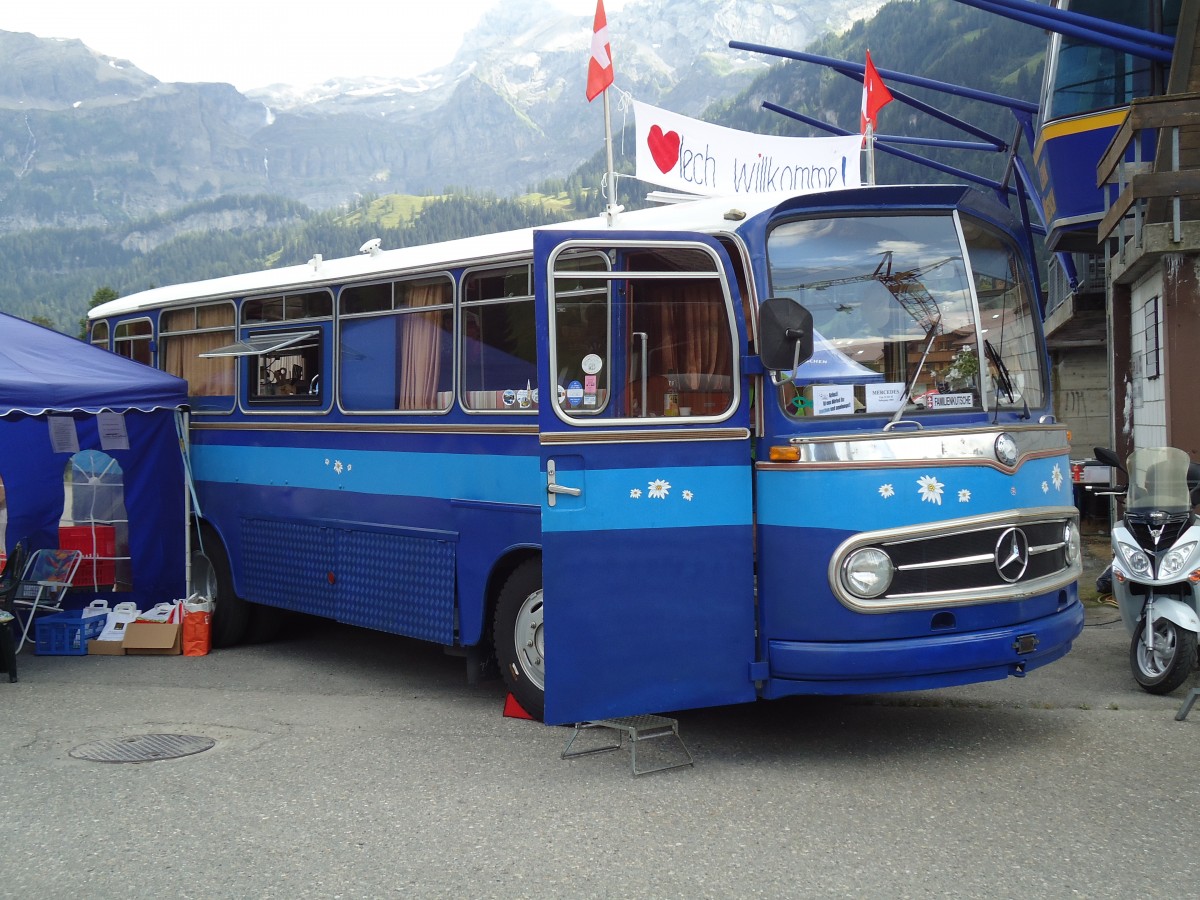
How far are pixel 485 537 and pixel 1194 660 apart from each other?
13.5 ft

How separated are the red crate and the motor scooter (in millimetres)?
7757

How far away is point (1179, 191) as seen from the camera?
10.6 meters

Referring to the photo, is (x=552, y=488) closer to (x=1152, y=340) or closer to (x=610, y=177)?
(x=610, y=177)

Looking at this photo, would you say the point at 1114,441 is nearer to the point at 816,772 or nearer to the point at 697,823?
the point at 816,772

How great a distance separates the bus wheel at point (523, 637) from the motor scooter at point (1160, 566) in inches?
140

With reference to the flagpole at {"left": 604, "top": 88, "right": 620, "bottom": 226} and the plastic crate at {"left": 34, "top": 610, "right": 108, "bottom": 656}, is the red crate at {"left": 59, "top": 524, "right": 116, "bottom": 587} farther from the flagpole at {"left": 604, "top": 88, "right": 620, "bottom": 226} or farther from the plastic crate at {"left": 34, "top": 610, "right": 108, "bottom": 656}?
the flagpole at {"left": 604, "top": 88, "right": 620, "bottom": 226}

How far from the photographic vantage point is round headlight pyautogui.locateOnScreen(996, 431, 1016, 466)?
5969mm

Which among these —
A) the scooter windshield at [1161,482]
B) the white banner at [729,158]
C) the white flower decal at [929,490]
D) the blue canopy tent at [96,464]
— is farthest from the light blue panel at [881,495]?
the blue canopy tent at [96,464]

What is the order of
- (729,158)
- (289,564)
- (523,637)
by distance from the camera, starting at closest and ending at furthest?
1. (523,637)
2. (289,564)
3. (729,158)

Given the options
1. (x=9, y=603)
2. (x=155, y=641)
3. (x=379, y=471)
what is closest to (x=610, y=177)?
(x=379, y=471)

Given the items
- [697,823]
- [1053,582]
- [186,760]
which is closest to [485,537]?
[186,760]

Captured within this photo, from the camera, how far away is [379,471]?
27.3 feet

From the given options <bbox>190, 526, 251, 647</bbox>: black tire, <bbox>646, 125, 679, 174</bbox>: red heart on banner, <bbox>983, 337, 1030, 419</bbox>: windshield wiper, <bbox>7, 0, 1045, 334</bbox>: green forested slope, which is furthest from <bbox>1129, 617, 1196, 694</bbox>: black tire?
<bbox>7, 0, 1045, 334</bbox>: green forested slope

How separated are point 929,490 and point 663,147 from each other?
478cm
